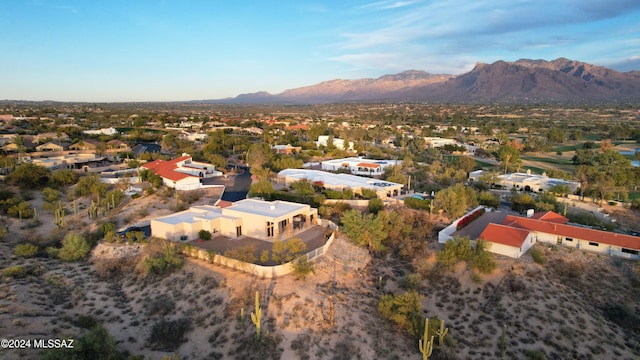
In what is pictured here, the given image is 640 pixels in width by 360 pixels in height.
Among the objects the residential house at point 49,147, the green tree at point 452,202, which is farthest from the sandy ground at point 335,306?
the residential house at point 49,147

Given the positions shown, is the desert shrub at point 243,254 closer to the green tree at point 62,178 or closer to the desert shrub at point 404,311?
the desert shrub at point 404,311

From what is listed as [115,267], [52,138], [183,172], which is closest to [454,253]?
[115,267]

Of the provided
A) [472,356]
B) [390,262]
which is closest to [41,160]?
[390,262]

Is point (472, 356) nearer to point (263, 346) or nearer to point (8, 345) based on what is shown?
point (263, 346)

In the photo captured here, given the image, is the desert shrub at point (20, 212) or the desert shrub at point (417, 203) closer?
the desert shrub at point (20, 212)

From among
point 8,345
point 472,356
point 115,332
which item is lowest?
point 472,356

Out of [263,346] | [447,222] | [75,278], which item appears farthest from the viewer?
[447,222]
